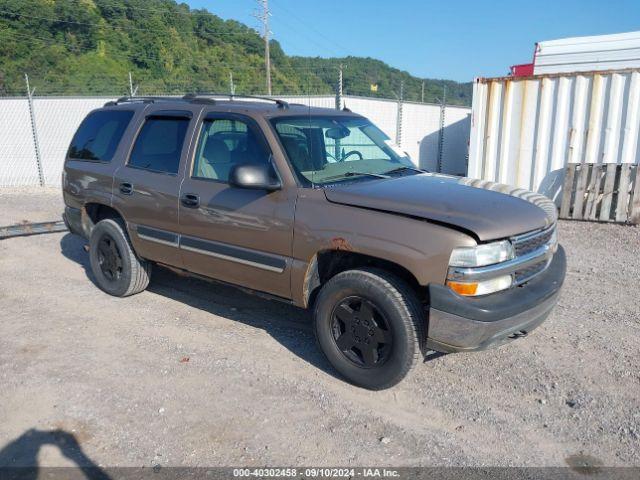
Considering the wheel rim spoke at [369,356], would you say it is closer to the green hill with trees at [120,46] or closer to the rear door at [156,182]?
the rear door at [156,182]

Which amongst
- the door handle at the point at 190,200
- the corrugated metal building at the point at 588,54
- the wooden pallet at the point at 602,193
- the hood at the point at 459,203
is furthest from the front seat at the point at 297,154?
the corrugated metal building at the point at 588,54

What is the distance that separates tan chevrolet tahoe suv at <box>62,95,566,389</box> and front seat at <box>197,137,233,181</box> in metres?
0.01

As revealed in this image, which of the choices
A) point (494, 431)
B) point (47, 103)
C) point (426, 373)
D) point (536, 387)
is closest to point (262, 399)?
point (426, 373)

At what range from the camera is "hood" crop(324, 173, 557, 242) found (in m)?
A: 3.33

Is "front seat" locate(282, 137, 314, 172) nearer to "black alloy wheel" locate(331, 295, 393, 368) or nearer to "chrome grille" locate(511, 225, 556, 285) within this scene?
"black alloy wheel" locate(331, 295, 393, 368)

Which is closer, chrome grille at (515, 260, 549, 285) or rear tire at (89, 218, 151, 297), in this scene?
chrome grille at (515, 260, 549, 285)

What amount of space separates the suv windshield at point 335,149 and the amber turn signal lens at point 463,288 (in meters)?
1.27

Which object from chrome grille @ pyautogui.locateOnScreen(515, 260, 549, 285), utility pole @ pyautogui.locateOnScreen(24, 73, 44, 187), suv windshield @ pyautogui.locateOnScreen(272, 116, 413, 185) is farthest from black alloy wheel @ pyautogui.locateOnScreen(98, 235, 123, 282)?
utility pole @ pyautogui.locateOnScreen(24, 73, 44, 187)

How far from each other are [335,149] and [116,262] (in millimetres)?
2714

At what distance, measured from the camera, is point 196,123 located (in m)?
4.65

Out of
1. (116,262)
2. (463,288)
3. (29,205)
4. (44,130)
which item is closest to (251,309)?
(116,262)

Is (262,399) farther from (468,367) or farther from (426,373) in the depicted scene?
(468,367)

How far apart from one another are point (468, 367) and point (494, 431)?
2.68 ft

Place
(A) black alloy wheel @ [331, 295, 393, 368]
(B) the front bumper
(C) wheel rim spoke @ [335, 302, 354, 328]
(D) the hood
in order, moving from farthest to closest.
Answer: (C) wheel rim spoke @ [335, 302, 354, 328]
(A) black alloy wheel @ [331, 295, 393, 368]
(D) the hood
(B) the front bumper
